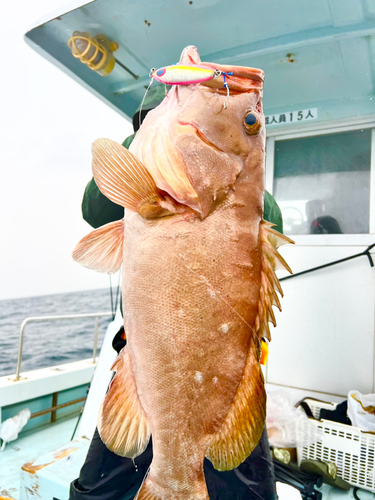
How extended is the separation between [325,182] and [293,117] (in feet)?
2.40

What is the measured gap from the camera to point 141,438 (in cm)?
102

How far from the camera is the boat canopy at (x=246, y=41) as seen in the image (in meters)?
2.41

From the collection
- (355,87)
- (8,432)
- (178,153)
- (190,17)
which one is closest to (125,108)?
(190,17)

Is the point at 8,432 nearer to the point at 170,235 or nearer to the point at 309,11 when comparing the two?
the point at 170,235

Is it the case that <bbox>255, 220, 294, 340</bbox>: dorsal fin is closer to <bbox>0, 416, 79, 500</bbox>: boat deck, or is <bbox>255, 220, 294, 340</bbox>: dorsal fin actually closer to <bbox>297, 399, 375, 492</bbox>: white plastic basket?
<bbox>297, 399, 375, 492</bbox>: white plastic basket

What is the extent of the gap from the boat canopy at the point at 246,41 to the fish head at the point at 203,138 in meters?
1.74

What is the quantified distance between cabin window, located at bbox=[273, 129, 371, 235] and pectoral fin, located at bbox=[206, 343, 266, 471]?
2.94 metres

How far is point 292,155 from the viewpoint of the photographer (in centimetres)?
391

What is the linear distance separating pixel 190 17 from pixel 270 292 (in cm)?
225

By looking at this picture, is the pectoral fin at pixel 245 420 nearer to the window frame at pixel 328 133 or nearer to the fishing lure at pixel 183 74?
the fishing lure at pixel 183 74

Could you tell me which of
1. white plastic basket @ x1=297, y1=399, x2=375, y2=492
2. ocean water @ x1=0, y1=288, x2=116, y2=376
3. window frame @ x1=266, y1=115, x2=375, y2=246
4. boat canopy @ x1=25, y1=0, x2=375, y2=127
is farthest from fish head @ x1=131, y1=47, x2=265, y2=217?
ocean water @ x1=0, y1=288, x2=116, y2=376

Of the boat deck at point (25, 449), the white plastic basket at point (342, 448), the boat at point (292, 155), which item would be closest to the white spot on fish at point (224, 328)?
the boat at point (292, 155)

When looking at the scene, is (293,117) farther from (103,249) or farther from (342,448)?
(103,249)

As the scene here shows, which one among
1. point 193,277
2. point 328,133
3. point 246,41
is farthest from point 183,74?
point 328,133
